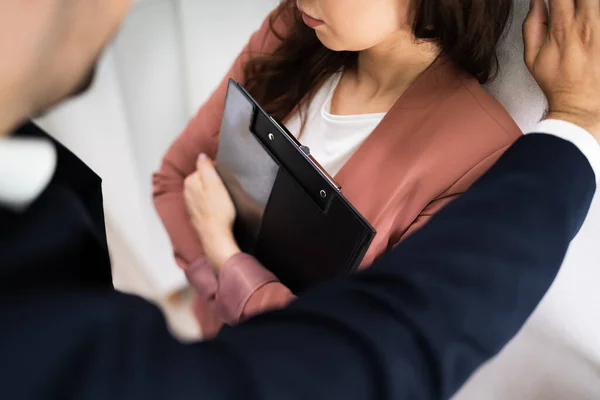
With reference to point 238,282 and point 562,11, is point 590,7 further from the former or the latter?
point 238,282

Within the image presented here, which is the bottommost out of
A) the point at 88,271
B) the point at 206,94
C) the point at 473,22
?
the point at 206,94

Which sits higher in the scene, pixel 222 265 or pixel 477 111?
pixel 477 111

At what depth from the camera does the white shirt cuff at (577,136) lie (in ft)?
1.32

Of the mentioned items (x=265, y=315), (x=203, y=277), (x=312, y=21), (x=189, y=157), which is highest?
(x=312, y=21)

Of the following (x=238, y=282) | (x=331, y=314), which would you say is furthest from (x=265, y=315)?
(x=238, y=282)

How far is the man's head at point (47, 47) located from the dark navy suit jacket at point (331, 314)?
0.21 ft

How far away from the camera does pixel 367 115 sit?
0.63 metres

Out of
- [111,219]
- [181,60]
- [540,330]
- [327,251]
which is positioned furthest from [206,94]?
[540,330]

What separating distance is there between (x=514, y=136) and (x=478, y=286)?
0.26 m

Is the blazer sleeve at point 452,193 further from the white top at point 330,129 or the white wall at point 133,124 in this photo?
the white wall at point 133,124

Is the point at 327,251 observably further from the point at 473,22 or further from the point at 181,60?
the point at 181,60

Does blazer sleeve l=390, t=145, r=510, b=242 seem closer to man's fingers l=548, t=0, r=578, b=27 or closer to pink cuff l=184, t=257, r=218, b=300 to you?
man's fingers l=548, t=0, r=578, b=27

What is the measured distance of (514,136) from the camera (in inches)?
20.6

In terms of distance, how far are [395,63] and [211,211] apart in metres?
0.30
